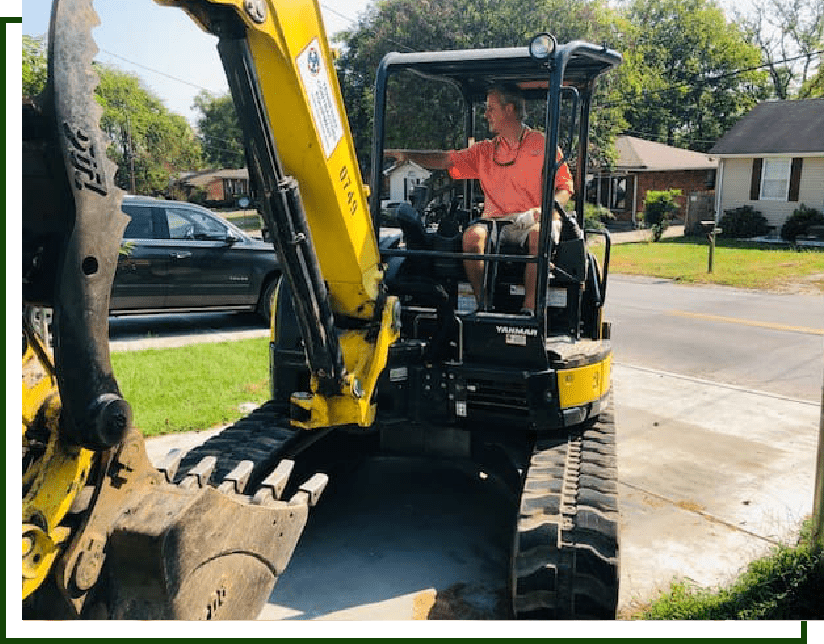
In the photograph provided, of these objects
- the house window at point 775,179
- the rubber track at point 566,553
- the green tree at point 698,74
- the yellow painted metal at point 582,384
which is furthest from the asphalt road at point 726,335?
the green tree at point 698,74

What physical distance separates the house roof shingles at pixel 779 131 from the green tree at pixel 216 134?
194 ft

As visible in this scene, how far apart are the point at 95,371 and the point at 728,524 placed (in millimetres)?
4319

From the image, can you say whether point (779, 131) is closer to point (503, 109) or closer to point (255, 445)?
point (503, 109)

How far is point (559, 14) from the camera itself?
94.9 feet

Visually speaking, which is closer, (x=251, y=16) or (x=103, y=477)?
(x=103, y=477)

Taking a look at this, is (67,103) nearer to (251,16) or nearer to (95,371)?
(95,371)

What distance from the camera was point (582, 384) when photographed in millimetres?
4586

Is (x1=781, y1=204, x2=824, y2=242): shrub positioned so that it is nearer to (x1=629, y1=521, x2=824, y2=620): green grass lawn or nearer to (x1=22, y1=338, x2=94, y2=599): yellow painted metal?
(x1=629, y1=521, x2=824, y2=620): green grass lawn

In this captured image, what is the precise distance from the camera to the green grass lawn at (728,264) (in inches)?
709

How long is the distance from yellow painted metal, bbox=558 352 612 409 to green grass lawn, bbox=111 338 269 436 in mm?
3645

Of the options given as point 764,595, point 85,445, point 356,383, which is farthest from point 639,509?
point 85,445

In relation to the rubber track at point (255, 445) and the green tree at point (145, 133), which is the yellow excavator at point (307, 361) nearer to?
the rubber track at point (255, 445)

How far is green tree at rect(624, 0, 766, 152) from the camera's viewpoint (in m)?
53.4

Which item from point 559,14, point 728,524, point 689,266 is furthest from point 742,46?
point 728,524
